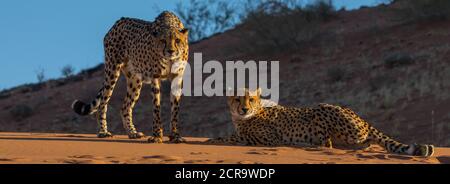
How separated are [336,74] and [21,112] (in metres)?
11.0

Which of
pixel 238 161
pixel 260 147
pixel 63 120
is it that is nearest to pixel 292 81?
pixel 63 120

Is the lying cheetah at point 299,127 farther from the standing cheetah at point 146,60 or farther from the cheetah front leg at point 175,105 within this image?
the standing cheetah at point 146,60

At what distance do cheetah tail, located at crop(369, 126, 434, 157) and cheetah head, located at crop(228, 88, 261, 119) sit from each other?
129cm

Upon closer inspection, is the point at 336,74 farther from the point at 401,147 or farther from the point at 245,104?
the point at 401,147

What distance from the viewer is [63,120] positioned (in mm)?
24859

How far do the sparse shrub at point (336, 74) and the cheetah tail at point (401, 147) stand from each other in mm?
15223

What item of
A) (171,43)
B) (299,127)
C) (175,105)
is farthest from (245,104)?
(171,43)

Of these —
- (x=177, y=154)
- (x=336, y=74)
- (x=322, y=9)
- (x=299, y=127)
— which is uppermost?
(x=322, y=9)

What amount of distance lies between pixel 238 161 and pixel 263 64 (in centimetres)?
2217

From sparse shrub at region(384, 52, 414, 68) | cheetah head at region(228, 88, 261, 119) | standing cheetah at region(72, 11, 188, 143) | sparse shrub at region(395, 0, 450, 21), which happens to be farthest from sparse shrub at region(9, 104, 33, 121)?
cheetah head at region(228, 88, 261, 119)

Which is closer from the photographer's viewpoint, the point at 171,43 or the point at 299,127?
the point at 299,127

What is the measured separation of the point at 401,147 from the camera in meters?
7.66
